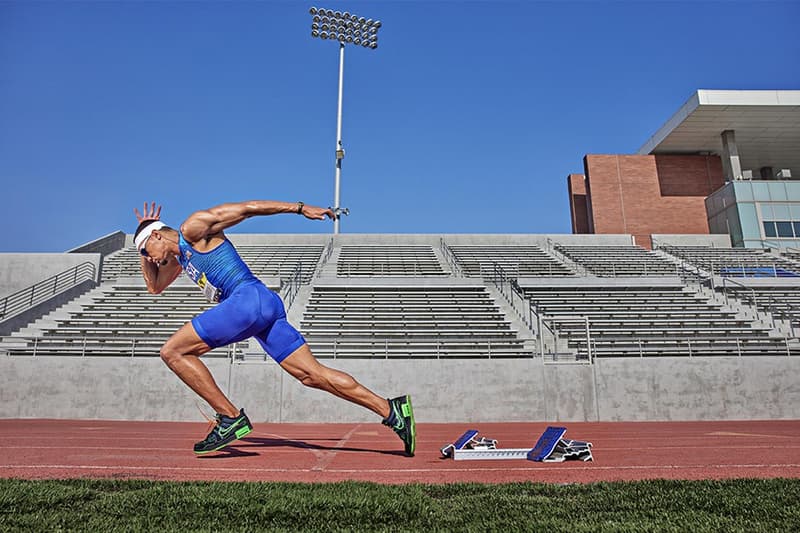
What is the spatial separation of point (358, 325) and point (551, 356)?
17.1 ft

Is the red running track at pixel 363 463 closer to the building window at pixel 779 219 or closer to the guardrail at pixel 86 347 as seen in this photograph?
the guardrail at pixel 86 347

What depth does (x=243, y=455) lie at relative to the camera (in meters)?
4.68

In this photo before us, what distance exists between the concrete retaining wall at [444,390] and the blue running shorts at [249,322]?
708cm

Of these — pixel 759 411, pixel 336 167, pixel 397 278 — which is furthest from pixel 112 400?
pixel 336 167

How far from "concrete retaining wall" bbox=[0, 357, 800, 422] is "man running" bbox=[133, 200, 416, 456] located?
6.88 metres

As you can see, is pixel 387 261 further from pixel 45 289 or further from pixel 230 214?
pixel 230 214

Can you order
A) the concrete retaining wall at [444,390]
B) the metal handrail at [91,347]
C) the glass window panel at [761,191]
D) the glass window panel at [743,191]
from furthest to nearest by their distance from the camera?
the glass window panel at [743,191]
the glass window panel at [761,191]
the metal handrail at [91,347]
the concrete retaining wall at [444,390]

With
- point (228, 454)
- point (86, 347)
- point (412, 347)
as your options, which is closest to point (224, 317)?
point (228, 454)

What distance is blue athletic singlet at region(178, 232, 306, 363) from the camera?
4.00 m

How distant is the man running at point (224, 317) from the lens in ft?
13.2

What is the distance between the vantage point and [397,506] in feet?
8.24

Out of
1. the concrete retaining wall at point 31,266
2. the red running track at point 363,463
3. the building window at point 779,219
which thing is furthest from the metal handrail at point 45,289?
the building window at point 779,219

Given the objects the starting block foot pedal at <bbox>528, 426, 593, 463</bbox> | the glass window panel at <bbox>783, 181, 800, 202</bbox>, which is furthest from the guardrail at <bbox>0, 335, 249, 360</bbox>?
the glass window panel at <bbox>783, 181, 800, 202</bbox>

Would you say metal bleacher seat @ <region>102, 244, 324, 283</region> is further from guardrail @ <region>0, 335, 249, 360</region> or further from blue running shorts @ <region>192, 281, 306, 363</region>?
blue running shorts @ <region>192, 281, 306, 363</region>
